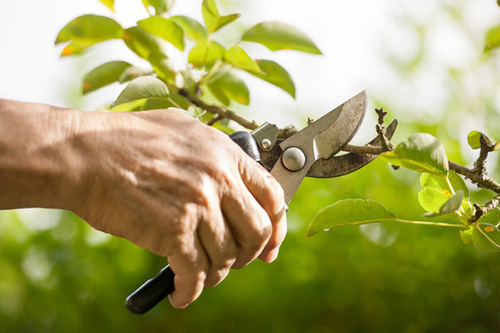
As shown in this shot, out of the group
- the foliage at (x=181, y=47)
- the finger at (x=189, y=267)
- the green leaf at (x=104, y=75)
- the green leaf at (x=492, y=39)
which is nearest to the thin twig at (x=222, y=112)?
the foliage at (x=181, y=47)

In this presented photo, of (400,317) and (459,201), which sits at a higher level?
(459,201)

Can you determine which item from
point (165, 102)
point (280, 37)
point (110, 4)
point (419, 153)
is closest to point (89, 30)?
point (110, 4)

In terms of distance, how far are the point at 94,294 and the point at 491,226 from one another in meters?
1.21

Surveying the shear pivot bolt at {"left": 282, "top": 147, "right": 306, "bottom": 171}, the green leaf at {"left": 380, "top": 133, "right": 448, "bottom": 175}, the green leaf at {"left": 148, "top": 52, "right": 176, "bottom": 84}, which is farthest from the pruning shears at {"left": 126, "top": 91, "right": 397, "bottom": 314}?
the green leaf at {"left": 148, "top": 52, "right": 176, "bottom": 84}

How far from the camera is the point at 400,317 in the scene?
1315mm

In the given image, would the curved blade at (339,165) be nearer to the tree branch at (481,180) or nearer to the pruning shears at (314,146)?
the pruning shears at (314,146)

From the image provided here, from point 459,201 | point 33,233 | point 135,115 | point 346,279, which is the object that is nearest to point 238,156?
point 135,115

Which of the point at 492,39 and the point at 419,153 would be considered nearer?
the point at 419,153

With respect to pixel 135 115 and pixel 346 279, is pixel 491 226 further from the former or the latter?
pixel 346 279

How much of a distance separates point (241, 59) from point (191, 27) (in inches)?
4.8

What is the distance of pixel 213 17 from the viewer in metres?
0.73

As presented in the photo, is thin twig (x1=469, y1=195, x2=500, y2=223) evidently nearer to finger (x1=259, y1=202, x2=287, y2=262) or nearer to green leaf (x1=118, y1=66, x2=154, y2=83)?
finger (x1=259, y1=202, x2=287, y2=262)

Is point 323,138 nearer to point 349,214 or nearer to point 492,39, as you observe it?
point 349,214

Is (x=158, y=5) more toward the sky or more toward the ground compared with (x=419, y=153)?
more toward the sky
